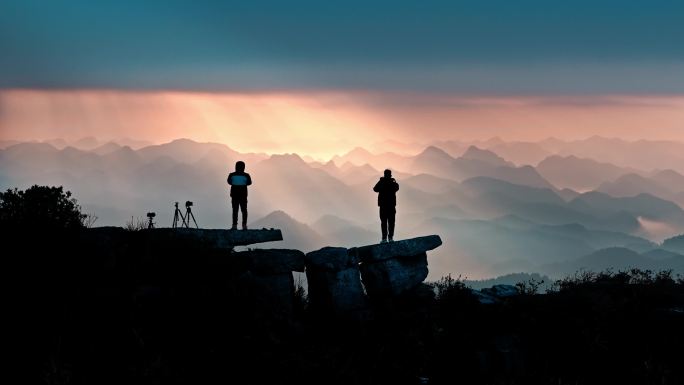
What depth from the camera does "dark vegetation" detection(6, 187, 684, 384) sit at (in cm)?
1691

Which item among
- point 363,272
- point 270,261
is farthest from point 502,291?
point 270,261

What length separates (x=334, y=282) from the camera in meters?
22.3

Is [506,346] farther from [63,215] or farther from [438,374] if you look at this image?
[63,215]

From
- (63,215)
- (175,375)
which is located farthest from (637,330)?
(63,215)

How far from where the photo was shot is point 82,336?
55.9 ft

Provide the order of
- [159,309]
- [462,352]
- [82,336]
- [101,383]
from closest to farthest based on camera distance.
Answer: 1. [101,383]
2. [82,336]
3. [159,309]
4. [462,352]

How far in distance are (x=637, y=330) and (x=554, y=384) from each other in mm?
4477

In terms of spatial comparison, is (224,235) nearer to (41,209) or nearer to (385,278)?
(41,209)

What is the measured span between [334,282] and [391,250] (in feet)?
8.71

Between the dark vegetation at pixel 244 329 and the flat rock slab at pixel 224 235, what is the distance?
684mm

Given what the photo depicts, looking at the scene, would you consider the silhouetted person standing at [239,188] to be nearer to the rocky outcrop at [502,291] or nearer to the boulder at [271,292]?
the boulder at [271,292]

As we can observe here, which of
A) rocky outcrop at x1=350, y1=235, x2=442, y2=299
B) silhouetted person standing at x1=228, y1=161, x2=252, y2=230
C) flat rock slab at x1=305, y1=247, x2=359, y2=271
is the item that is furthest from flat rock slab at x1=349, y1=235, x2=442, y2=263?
silhouetted person standing at x1=228, y1=161, x2=252, y2=230

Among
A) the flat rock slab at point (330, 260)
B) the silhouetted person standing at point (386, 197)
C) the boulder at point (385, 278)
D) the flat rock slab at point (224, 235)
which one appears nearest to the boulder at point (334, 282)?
the flat rock slab at point (330, 260)

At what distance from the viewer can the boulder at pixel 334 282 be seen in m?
22.1
